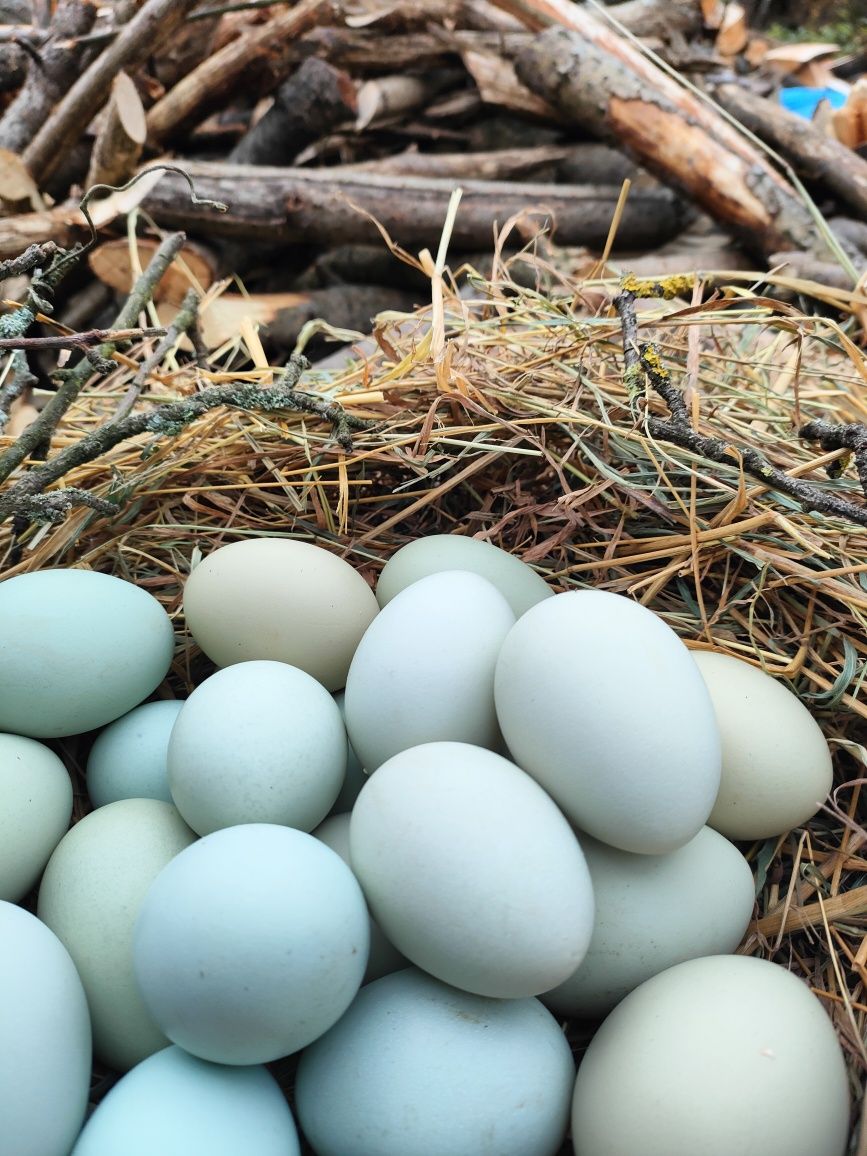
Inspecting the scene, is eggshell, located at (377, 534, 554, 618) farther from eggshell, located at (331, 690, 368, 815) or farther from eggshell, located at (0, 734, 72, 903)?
eggshell, located at (0, 734, 72, 903)

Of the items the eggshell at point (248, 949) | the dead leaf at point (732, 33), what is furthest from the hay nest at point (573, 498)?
the dead leaf at point (732, 33)

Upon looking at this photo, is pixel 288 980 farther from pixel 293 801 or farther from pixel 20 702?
pixel 20 702

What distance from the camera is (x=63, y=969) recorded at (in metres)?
0.73

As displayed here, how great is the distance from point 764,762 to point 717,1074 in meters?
0.28

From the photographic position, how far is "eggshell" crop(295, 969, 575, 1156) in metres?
0.69

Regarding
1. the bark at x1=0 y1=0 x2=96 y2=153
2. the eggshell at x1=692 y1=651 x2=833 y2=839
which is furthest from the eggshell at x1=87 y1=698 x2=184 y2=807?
the bark at x1=0 y1=0 x2=96 y2=153

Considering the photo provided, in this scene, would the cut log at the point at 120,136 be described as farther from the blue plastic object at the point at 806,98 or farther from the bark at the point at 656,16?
the blue plastic object at the point at 806,98

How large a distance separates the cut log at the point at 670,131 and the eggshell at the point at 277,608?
189cm

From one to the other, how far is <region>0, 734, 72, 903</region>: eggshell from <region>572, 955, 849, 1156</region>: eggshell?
519 millimetres

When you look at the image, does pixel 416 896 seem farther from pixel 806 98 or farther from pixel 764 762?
pixel 806 98

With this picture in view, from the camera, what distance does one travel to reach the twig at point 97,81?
7.53 ft

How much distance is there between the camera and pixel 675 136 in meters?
2.40

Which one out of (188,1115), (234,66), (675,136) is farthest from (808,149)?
(188,1115)

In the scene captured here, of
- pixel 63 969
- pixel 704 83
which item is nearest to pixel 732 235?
pixel 704 83
